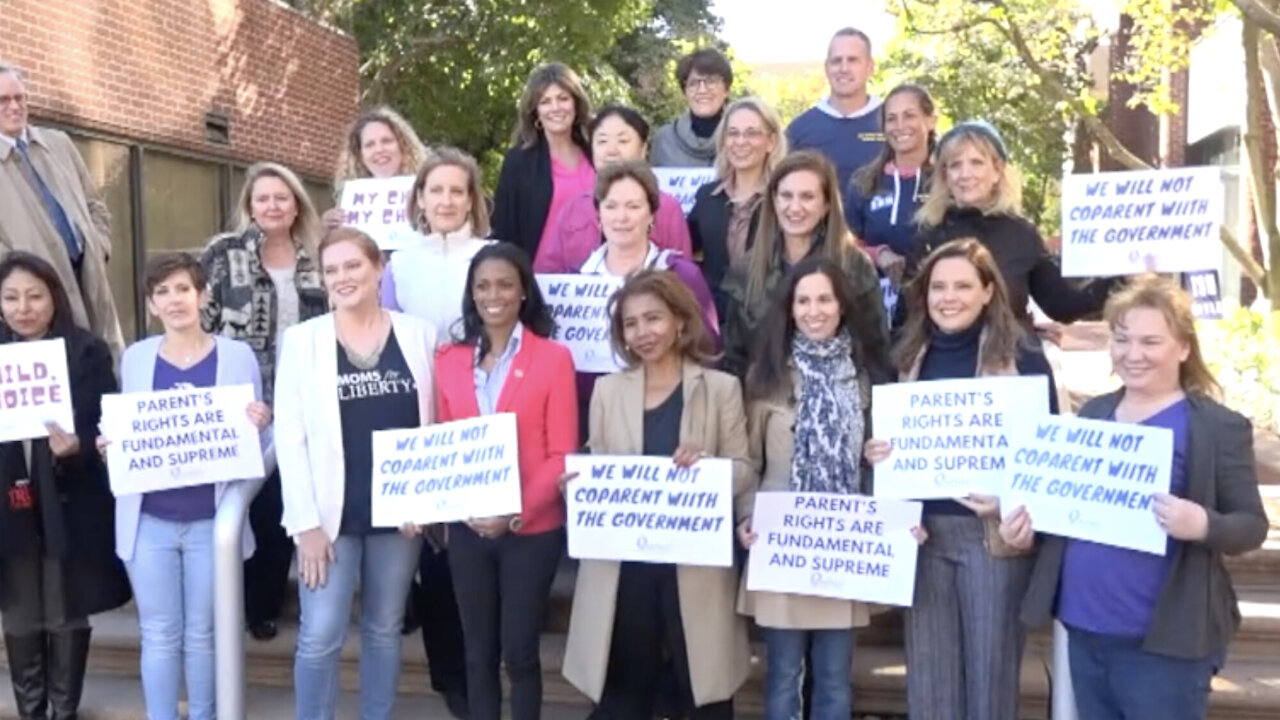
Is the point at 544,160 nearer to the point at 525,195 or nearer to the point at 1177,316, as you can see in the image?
the point at 525,195

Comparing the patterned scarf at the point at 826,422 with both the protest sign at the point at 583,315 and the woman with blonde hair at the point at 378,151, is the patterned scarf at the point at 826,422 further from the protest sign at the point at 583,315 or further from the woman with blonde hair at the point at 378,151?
the woman with blonde hair at the point at 378,151

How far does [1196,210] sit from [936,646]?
1.97m

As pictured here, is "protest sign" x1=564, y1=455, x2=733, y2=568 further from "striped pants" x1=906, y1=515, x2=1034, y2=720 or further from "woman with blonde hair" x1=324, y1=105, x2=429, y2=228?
"woman with blonde hair" x1=324, y1=105, x2=429, y2=228

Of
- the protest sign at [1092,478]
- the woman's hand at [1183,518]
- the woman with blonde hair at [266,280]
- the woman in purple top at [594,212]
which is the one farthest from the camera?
the woman in purple top at [594,212]

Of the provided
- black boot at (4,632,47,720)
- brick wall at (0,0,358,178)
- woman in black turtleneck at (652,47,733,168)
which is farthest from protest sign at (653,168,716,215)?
brick wall at (0,0,358,178)

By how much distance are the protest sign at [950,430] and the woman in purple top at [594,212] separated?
140 cm

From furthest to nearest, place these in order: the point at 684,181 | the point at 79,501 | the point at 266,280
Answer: the point at 684,181
the point at 266,280
the point at 79,501

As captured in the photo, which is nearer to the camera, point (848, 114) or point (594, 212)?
point (594, 212)

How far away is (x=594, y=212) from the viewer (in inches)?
214

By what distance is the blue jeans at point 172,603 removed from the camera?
4629mm

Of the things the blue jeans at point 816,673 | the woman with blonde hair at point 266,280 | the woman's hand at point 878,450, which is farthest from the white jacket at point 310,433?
the woman's hand at point 878,450

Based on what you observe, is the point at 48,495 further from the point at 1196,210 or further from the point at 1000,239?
the point at 1196,210

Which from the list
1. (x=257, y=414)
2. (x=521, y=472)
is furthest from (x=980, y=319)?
(x=257, y=414)

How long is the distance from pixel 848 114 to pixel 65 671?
411cm
